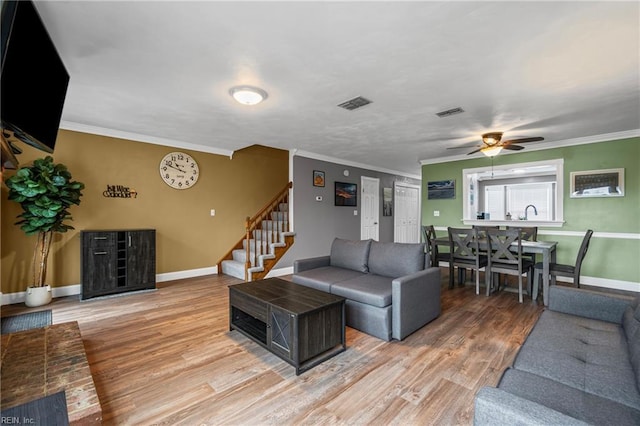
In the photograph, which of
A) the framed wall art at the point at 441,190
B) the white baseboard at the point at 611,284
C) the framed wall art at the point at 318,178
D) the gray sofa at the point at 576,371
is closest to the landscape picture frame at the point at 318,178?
the framed wall art at the point at 318,178

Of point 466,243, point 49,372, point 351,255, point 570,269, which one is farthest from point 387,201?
point 49,372

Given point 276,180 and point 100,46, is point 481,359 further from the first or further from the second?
point 276,180

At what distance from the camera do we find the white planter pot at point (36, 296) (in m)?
3.66

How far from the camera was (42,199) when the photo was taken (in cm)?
347

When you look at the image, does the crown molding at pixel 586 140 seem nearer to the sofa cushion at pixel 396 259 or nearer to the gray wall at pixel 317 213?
the gray wall at pixel 317 213

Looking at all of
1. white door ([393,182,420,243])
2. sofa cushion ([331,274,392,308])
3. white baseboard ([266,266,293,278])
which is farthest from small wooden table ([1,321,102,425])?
white door ([393,182,420,243])

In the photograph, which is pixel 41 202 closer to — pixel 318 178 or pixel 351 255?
pixel 351 255

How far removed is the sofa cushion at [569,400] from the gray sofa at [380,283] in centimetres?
132

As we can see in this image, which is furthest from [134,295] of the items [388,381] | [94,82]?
[388,381]

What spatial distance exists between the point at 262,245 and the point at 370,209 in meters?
3.47

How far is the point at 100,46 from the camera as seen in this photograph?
221 cm

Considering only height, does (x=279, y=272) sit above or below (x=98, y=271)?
below

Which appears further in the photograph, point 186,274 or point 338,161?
point 338,161

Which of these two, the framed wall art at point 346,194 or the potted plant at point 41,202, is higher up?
the framed wall art at point 346,194
